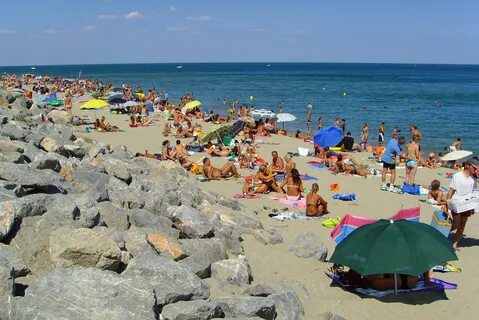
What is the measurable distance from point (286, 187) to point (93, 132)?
533 inches

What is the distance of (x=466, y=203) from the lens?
9.12m

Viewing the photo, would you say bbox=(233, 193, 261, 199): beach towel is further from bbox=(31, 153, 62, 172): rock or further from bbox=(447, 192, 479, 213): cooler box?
bbox=(31, 153, 62, 172): rock

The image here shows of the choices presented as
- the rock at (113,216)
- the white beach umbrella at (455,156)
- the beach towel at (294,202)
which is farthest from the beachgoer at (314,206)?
the rock at (113,216)

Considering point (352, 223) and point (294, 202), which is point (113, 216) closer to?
point (352, 223)

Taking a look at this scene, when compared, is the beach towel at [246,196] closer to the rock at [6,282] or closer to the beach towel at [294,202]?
the beach towel at [294,202]

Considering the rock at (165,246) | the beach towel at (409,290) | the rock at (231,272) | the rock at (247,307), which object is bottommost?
the beach towel at (409,290)

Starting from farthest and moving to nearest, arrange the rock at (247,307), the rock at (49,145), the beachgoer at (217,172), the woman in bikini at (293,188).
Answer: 1. the beachgoer at (217,172)
2. the woman in bikini at (293,188)
3. the rock at (49,145)
4. the rock at (247,307)

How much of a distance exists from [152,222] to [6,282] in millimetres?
3024

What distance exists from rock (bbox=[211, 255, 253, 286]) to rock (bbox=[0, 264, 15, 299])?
8.31 ft

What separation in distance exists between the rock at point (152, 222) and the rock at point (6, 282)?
9.05 feet

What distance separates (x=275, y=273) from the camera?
748 cm

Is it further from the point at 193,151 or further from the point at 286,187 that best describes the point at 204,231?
the point at 193,151

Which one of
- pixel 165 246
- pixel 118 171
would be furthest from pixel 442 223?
pixel 118 171

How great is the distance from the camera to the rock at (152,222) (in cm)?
723
